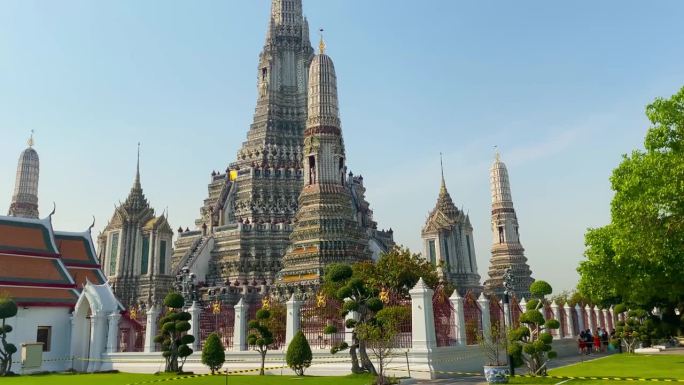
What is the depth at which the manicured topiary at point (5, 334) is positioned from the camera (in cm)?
2138

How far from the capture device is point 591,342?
2997 cm

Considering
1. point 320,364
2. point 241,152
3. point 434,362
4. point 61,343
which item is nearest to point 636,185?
point 434,362

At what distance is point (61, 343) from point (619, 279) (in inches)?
884

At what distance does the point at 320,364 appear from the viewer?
762 inches

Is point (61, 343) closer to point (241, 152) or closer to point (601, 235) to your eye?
point (601, 235)

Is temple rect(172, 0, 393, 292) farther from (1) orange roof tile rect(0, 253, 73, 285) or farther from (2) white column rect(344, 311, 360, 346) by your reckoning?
(2) white column rect(344, 311, 360, 346)

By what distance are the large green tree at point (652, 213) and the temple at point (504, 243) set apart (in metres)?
34.2

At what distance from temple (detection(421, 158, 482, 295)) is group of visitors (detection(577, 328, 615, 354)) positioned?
67.4 ft

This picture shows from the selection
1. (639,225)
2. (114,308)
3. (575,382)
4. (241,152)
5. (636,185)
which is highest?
(241,152)

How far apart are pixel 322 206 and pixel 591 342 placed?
19.2 meters

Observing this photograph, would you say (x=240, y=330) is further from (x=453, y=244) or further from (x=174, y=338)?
(x=453, y=244)

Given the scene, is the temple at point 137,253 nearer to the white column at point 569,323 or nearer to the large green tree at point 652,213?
the white column at point 569,323

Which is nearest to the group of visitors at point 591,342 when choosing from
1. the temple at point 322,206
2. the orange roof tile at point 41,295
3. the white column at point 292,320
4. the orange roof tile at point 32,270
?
the temple at point 322,206

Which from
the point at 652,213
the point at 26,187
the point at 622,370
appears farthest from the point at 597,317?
the point at 26,187
